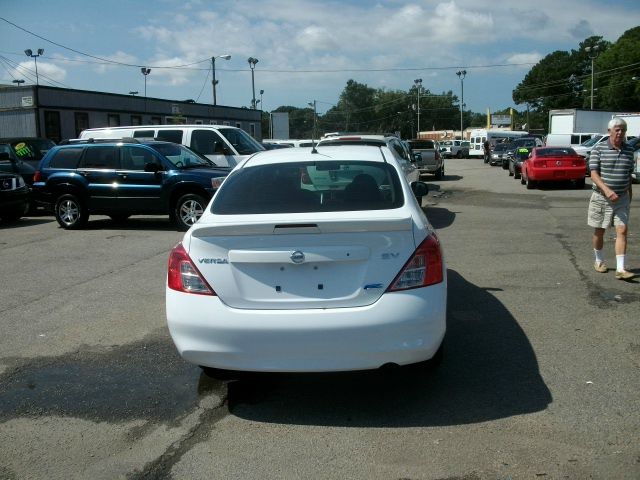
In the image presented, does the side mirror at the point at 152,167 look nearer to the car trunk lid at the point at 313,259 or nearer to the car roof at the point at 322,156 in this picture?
the car roof at the point at 322,156

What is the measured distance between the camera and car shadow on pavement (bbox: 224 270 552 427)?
420 cm

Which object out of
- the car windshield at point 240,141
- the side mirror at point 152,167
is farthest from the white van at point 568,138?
the side mirror at point 152,167

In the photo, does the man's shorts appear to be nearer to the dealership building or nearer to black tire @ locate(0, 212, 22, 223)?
black tire @ locate(0, 212, 22, 223)

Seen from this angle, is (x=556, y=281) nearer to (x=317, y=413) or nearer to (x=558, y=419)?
(x=558, y=419)

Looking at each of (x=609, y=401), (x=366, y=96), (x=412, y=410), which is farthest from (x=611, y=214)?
(x=366, y=96)

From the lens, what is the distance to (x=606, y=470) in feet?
11.3

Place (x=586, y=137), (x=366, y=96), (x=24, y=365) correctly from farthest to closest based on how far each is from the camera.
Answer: (x=366, y=96), (x=586, y=137), (x=24, y=365)

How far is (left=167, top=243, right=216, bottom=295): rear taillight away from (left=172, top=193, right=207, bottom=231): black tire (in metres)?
8.43

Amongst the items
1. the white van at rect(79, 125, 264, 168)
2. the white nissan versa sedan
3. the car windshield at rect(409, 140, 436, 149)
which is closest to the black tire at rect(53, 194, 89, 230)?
the white van at rect(79, 125, 264, 168)

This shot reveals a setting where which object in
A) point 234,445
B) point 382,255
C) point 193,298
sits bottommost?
point 234,445

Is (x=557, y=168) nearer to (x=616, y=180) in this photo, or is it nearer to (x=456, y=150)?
(x=616, y=180)

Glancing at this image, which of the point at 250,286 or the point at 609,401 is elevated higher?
the point at 250,286

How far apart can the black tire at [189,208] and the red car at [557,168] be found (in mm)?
12918

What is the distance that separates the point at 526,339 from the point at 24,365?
13.8 feet
